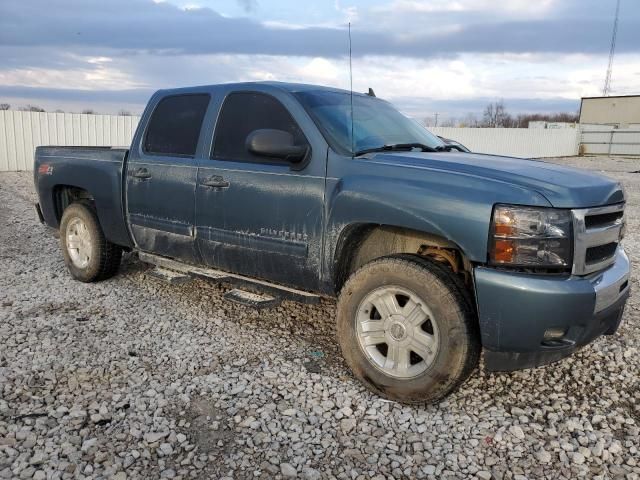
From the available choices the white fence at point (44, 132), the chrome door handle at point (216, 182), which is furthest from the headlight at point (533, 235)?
the white fence at point (44, 132)

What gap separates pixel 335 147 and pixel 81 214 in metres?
3.12

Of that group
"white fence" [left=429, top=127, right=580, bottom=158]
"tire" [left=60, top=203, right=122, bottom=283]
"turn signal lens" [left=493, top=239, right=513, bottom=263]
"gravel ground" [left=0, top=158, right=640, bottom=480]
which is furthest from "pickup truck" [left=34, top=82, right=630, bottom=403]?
"white fence" [left=429, top=127, right=580, bottom=158]

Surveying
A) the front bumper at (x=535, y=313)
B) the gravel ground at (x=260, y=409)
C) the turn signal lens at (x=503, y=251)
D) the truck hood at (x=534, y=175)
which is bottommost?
the gravel ground at (x=260, y=409)

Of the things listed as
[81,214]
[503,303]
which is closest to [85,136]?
[81,214]

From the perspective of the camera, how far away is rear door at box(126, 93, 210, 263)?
4.49m

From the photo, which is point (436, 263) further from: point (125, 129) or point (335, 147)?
point (125, 129)

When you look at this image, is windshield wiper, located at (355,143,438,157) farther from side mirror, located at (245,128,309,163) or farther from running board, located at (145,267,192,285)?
running board, located at (145,267,192,285)

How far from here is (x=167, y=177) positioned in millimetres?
4590

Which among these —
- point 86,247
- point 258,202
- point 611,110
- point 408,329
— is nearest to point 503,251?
point 408,329

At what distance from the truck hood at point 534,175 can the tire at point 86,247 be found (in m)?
3.19

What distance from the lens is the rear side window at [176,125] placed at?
180 inches

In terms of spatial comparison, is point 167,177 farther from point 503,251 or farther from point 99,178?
point 503,251

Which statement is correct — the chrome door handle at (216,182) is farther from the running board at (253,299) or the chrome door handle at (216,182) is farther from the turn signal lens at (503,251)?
the turn signal lens at (503,251)

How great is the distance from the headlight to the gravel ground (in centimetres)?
99
